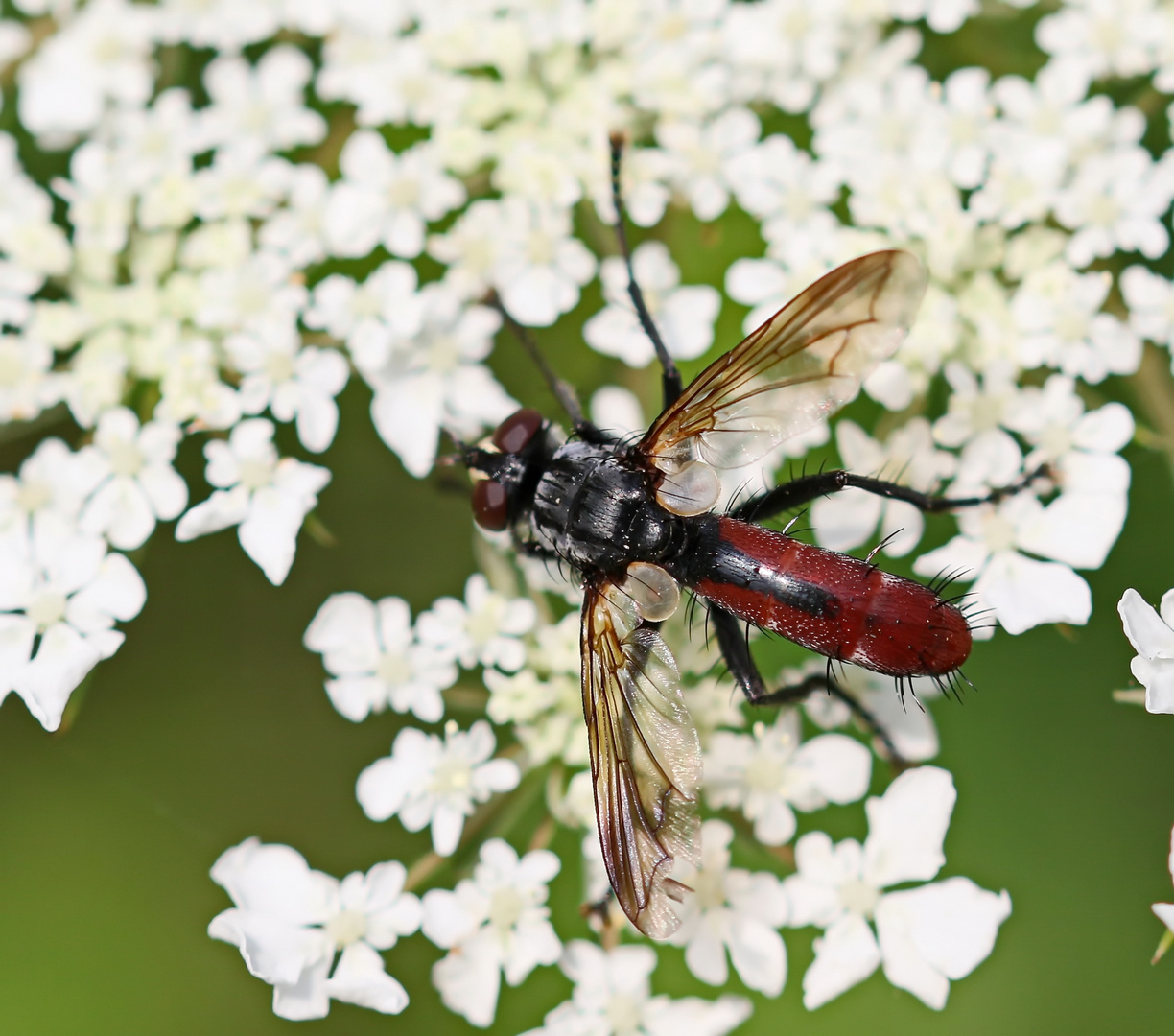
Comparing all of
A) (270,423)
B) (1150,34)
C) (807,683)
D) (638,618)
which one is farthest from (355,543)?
(1150,34)

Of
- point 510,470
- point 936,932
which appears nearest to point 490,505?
point 510,470

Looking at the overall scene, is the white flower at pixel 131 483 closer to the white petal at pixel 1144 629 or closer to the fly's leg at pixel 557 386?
the fly's leg at pixel 557 386

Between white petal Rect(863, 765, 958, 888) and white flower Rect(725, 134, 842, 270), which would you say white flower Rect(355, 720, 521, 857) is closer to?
white petal Rect(863, 765, 958, 888)

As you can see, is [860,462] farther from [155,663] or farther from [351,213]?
[155,663]

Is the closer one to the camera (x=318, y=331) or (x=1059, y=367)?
(x=1059, y=367)

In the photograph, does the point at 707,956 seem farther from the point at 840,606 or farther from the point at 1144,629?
the point at 1144,629

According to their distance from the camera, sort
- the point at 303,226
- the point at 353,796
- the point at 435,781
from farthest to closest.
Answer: the point at 303,226 < the point at 353,796 < the point at 435,781
